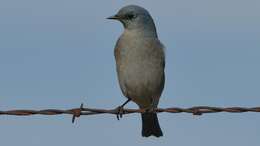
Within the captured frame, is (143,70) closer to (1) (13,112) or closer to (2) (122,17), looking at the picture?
(2) (122,17)

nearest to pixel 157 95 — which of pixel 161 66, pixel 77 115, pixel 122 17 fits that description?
pixel 161 66

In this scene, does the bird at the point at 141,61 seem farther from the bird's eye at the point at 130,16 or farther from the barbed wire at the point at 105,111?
the barbed wire at the point at 105,111

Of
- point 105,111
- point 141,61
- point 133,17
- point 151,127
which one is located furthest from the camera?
point 133,17

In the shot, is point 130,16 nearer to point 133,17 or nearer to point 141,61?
point 133,17

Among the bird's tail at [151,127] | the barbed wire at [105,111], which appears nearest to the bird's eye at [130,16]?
the bird's tail at [151,127]

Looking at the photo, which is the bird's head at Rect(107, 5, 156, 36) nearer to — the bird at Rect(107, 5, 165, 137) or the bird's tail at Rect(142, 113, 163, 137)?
the bird at Rect(107, 5, 165, 137)

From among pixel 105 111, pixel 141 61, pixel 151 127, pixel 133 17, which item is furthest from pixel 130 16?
pixel 105 111

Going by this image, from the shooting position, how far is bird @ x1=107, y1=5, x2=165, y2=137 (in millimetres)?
9430

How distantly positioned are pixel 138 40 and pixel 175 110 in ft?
10.7

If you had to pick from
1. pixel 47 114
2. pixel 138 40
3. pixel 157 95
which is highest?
pixel 138 40

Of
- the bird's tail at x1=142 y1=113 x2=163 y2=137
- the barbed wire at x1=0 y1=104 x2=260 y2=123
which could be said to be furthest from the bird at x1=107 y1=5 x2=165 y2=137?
the barbed wire at x1=0 y1=104 x2=260 y2=123

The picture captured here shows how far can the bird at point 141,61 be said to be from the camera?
9430 millimetres

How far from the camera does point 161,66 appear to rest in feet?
31.7

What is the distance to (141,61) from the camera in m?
9.40
